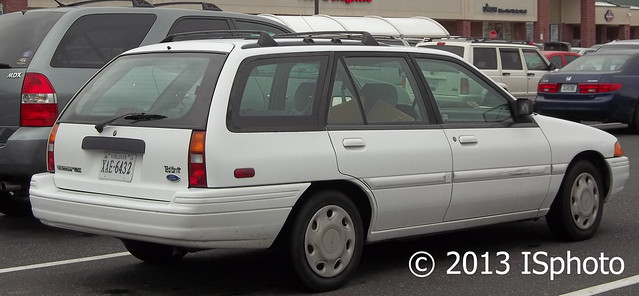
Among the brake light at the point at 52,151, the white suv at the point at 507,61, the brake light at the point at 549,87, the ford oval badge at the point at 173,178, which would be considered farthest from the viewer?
the white suv at the point at 507,61

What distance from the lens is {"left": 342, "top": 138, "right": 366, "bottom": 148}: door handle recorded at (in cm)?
622

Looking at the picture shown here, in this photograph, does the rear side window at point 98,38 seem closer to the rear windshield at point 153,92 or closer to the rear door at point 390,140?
the rear windshield at point 153,92

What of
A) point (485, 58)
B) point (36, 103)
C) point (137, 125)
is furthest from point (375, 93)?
point (485, 58)

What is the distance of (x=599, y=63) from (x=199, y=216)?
1389cm

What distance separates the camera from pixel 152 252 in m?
7.00

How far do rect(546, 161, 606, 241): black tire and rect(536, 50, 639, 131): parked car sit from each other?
10.00 m

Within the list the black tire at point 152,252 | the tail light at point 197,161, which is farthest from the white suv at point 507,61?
the tail light at point 197,161

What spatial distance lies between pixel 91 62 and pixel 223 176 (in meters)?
Result: 3.49

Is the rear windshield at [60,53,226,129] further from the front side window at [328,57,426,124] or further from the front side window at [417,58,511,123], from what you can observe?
the front side window at [417,58,511,123]

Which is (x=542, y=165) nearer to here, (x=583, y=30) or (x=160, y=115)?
(x=160, y=115)

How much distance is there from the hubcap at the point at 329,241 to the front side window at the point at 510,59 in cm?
1572

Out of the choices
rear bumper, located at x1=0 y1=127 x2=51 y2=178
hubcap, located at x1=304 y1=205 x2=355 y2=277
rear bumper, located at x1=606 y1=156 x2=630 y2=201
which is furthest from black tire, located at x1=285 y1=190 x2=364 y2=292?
rear bumper, located at x1=0 y1=127 x2=51 y2=178

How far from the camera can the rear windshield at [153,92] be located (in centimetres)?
590

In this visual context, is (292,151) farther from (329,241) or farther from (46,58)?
(46,58)
